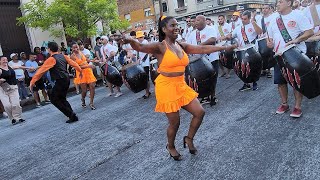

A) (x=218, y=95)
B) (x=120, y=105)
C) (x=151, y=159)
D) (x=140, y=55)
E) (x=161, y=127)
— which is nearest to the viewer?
(x=151, y=159)

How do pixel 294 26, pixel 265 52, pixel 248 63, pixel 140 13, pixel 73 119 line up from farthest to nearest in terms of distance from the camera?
pixel 140 13 < pixel 265 52 < pixel 73 119 < pixel 248 63 < pixel 294 26

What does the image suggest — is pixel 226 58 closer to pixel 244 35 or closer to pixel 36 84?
pixel 244 35

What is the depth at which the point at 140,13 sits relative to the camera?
3756 centimetres

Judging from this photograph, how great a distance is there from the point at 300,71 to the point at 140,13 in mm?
34907

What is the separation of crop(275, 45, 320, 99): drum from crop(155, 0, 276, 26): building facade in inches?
1140

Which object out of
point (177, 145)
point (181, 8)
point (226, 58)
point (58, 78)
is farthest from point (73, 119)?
point (181, 8)

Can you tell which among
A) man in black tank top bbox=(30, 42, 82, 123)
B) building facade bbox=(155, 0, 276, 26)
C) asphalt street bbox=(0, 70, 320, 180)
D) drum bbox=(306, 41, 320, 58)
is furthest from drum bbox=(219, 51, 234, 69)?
building facade bbox=(155, 0, 276, 26)

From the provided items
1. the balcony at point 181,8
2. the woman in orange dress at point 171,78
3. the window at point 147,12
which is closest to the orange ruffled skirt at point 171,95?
the woman in orange dress at point 171,78

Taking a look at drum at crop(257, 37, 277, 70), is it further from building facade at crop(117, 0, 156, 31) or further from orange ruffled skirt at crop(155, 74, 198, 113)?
building facade at crop(117, 0, 156, 31)

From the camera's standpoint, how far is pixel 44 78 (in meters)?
9.88

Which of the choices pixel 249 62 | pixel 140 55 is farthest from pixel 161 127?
pixel 140 55

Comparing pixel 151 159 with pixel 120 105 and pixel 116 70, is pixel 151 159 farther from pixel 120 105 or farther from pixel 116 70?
pixel 116 70

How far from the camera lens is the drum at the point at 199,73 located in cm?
550

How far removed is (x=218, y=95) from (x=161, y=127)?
7.21 ft
